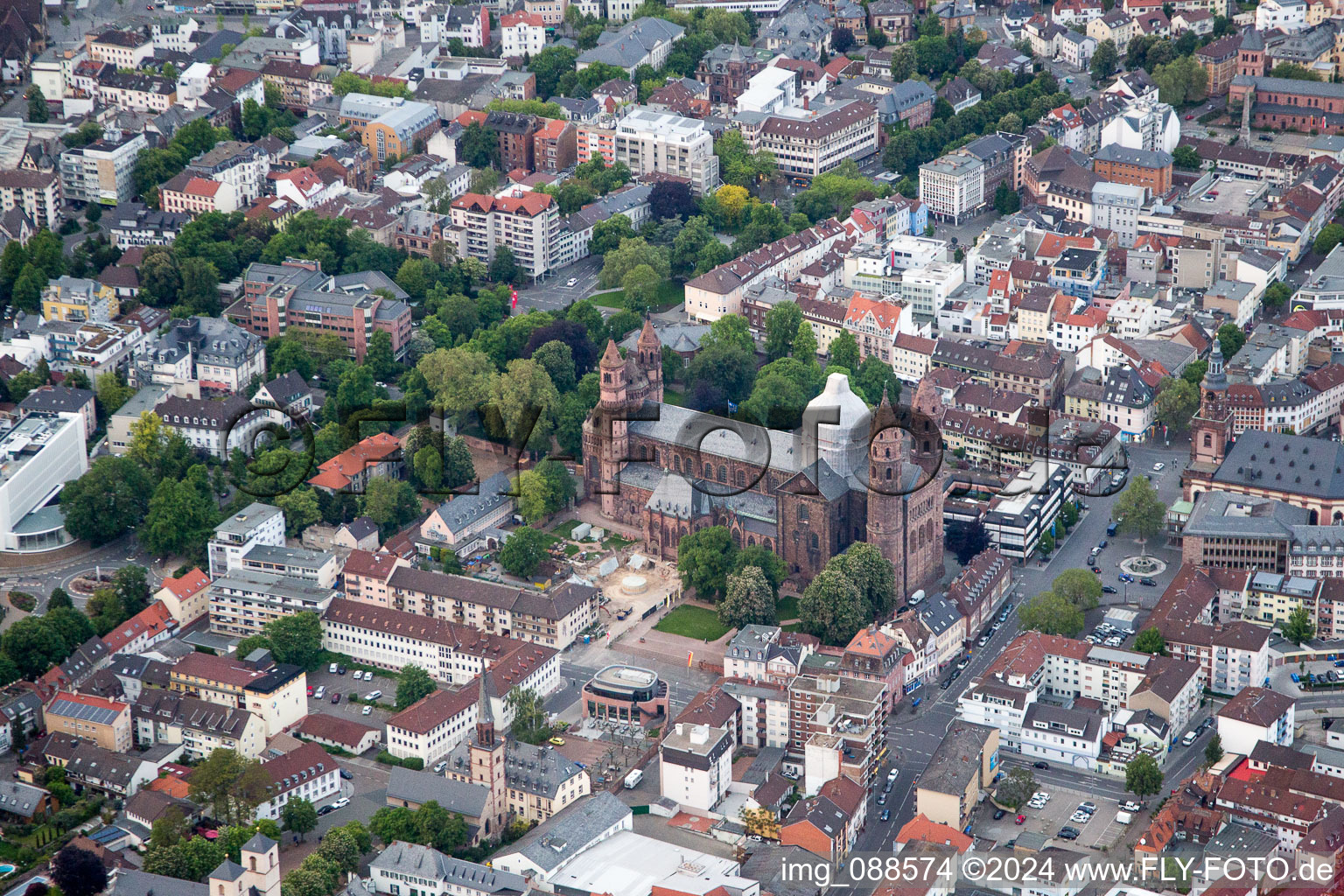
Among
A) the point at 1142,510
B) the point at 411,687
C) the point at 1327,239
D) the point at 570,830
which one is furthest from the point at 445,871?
the point at 1327,239

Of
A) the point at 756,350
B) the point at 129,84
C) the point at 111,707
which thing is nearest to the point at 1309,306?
the point at 756,350

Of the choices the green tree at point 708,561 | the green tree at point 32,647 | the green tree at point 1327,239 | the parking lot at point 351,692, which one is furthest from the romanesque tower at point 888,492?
the green tree at point 1327,239

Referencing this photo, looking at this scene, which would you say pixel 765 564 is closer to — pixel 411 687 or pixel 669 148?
pixel 411 687

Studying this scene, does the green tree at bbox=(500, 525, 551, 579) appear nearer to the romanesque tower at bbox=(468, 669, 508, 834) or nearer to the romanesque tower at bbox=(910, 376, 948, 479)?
the romanesque tower at bbox=(468, 669, 508, 834)

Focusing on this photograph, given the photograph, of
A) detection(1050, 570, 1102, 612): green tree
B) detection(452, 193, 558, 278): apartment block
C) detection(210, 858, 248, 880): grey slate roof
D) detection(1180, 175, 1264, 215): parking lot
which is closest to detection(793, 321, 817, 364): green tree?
detection(452, 193, 558, 278): apartment block

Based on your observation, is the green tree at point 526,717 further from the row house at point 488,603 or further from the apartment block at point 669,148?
the apartment block at point 669,148

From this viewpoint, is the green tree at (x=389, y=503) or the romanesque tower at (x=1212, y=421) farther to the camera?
the romanesque tower at (x=1212, y=421)
